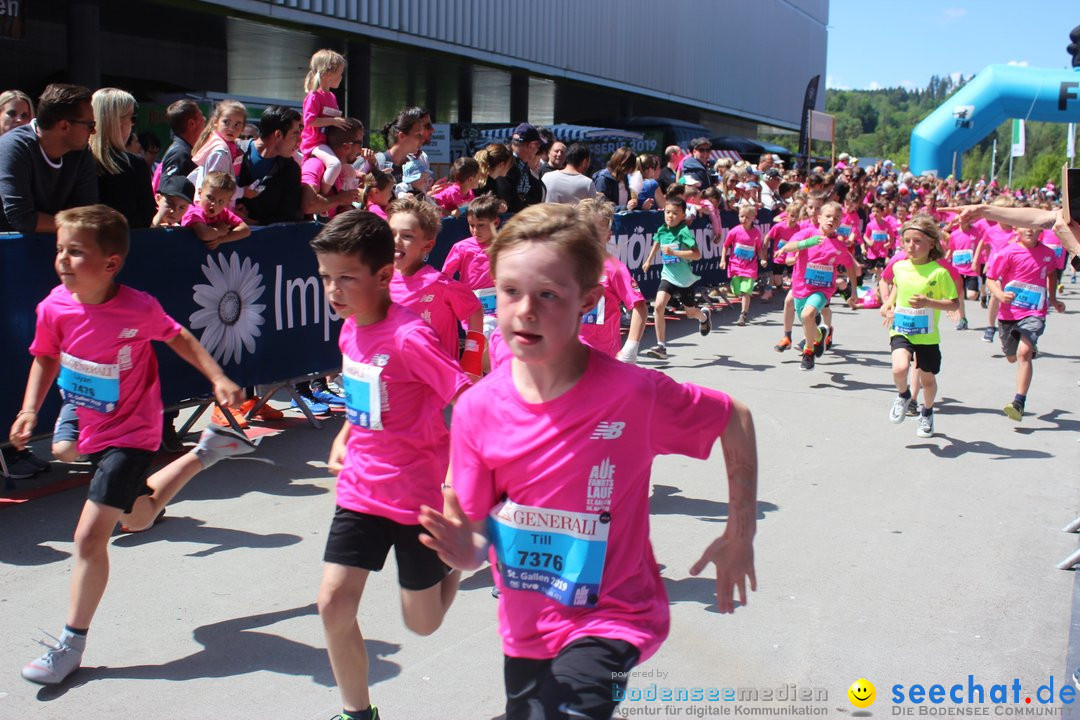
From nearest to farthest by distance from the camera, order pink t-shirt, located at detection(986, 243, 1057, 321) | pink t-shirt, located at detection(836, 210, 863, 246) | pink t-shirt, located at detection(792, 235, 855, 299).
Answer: pink t-shirt, located at detection(986, 243, 1057, 321) < pink t-shirt, located at detection(792, 235, 855, 299) < pink t-shirt, located at detection(836, 210, 863, 246)

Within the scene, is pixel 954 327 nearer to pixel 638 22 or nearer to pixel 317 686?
pixel 317 686

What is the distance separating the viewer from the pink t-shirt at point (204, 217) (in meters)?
7.11

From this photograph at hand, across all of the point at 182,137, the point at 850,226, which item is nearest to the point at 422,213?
the point at 182,137

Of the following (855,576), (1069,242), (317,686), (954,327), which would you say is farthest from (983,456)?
(954,327)

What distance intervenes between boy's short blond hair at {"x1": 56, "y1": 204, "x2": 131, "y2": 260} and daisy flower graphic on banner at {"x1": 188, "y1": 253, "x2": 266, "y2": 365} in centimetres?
283

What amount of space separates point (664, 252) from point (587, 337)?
6105 millimetres

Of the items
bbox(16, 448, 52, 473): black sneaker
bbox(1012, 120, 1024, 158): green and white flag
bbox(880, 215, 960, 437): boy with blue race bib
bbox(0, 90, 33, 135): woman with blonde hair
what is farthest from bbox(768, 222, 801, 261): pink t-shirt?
bbox(1012, 120, 1024, 158): green and white flag

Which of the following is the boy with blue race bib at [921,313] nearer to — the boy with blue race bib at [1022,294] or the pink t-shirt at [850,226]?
the boy with blue race bib at [1022,294]

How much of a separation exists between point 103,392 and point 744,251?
11.5 meters

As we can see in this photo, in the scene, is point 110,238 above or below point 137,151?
below

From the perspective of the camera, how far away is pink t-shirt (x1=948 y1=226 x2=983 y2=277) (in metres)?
16.1

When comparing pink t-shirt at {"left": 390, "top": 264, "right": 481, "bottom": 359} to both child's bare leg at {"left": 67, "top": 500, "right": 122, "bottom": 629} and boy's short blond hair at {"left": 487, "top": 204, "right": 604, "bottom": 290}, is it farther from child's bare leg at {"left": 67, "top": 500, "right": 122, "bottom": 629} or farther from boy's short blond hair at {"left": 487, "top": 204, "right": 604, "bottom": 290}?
boy's short blond hair at {"left": 487, "top": 204, "right": 604, "bottom": 290}

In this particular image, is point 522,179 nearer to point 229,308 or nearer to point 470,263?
point 470,263

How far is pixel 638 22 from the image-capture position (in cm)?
3266
